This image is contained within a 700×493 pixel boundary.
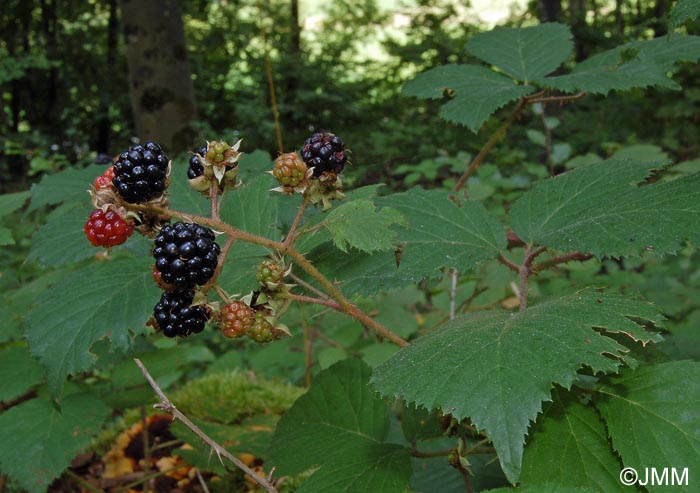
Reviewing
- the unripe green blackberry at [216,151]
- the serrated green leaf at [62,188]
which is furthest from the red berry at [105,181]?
the serrated green leaf at [62,188]

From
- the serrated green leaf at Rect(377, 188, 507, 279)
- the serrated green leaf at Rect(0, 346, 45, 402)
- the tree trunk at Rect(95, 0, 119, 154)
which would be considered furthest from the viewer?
the tree trunk at Rect(95, 0, 119, 154)

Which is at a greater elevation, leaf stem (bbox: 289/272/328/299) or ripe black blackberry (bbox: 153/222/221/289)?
ripe black blackberry (bbox: 153/222/221/289)

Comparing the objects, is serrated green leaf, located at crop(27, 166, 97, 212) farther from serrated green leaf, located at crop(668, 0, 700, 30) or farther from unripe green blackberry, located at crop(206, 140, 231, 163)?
serrated green leaf, located at crop(668, 0, 700, 30)

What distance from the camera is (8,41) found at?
1227 cm

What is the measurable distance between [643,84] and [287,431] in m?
1.08

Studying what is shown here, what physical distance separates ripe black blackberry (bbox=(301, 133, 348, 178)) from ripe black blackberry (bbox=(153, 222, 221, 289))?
18cm

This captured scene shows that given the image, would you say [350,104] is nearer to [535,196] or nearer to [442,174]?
[442,174]

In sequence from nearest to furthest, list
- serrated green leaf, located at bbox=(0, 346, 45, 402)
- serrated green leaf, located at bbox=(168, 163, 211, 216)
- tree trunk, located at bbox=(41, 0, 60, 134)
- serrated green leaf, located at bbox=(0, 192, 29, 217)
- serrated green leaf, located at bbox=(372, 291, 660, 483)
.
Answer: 1. serrated green leaf, located at bbox=(372, 291, 660, 483)
2. serrated green leaf, located at bbox=(168, 163, 211, 216)
3. serrated green leaf, located at bbox=(0, 346, 45, 402)
4. serrated green leaf, located at bbox=(0, 192, 29, 217)
5. tree trunk, located at bbox=(41, 0, 60, 134)

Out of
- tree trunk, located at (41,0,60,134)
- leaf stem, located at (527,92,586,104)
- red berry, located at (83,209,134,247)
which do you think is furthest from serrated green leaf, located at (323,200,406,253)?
tree trunk, located at (41,0,60,134)

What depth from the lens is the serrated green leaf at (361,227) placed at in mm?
792

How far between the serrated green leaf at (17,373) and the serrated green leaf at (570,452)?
108 centimetres

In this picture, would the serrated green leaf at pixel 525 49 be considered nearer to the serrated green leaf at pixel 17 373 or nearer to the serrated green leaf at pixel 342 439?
the serrated green leaf at pixel 342 439

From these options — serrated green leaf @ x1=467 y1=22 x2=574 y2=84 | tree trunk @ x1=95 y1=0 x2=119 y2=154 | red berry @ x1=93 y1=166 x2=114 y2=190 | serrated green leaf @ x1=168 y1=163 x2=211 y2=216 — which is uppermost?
serrated green leaf @ x1=467 y1=22 x2=574 y2=84

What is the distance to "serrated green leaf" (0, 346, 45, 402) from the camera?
131 cm
